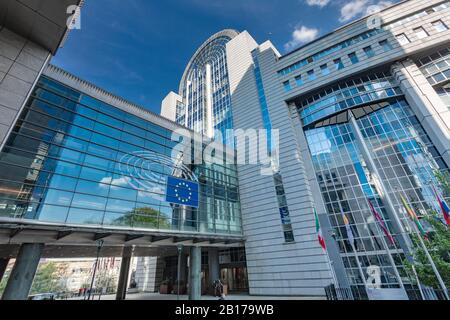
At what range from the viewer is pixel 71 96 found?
1769 centimetres

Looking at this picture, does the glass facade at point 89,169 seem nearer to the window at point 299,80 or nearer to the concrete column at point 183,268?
the concrete column at point 183,268

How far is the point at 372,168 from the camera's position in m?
23.8

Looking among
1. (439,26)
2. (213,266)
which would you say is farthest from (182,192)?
(439,26)

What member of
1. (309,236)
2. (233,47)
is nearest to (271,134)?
(309,236)

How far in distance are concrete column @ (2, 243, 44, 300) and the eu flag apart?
9613 millimetres

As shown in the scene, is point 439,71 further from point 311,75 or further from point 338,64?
point 311,75

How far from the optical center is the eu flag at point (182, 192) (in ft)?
65.7

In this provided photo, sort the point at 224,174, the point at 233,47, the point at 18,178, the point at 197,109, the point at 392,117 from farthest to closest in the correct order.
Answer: the point at 197,109 < the point at 233,47 < the point at 224,174 < the point at 392,117 < the point at 18,178

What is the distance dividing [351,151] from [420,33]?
57.7ft

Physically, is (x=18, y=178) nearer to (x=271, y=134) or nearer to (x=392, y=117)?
(x=271, y=134)

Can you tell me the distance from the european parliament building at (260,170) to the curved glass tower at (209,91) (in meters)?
5.60

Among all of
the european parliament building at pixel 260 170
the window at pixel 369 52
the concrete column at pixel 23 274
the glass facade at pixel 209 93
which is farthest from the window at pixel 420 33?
the concrete column at pixel 23 274

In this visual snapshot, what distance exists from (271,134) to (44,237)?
1011 inches

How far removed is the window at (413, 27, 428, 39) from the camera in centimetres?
2624
